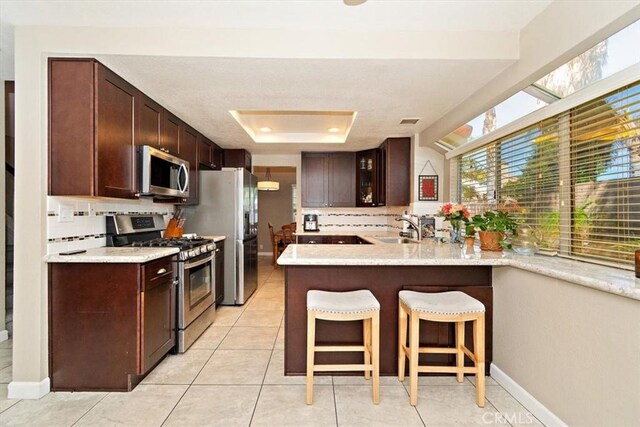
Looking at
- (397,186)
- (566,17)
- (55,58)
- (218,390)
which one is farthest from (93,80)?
(397,186)

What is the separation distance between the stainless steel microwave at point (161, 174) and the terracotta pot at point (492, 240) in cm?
264

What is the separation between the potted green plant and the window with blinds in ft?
0.46

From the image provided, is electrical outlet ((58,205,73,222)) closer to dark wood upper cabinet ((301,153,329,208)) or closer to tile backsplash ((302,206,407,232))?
dark wood upper cabinet ((301,153,329,208))

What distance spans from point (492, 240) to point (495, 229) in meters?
0.08

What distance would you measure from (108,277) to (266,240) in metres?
6.98

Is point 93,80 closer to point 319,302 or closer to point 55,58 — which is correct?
point 55,58

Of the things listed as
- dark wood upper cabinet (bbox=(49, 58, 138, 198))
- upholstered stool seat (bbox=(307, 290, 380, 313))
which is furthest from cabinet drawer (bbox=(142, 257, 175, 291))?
upholstered stool seat (bbox=(307, 290, 380, 313))

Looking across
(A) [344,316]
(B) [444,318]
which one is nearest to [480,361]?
(B) [444,318]

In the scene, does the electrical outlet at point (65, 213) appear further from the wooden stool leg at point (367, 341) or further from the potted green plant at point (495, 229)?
the potted green plant at point (495, 229)

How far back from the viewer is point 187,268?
2.70m

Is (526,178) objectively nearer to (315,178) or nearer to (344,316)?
(344,316)

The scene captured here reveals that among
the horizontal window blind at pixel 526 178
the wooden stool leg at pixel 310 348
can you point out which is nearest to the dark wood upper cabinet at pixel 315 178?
the horizontal window blind at pixel 526 178

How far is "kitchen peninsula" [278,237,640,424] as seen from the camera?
1.43 meters

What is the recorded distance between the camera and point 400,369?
7.33 ft
